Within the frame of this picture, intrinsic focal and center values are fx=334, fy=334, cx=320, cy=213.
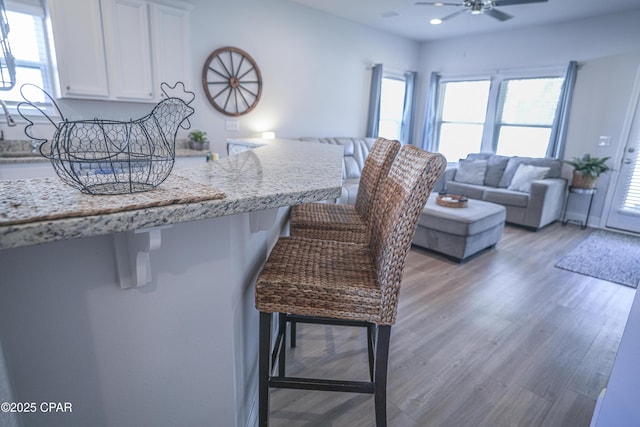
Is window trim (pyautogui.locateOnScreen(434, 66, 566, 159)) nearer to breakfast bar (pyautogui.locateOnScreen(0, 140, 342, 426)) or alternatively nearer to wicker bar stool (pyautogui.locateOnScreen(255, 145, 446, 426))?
wicker bar stool (pyautogui.locateOnScreen(255, 145, 446, 426))

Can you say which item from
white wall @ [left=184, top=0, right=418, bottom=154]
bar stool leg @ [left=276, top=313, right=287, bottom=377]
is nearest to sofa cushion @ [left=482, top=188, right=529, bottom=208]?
white wall @ [left=184, top=0, right=418, bottom=154]

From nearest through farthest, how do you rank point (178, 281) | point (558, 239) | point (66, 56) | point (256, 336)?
point (178, 281), point (256, 336), point (66, 56), point (558, 239)

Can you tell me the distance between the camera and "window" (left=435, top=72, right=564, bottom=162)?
5086 mm

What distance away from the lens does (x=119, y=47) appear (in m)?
2.88

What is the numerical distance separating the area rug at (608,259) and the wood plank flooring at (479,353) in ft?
0.62

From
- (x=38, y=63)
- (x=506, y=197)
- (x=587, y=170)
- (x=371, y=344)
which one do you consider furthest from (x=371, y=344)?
(x=587, y=170)

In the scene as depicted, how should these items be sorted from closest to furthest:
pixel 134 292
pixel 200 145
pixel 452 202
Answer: pixel 134 292, pixel 452 202, pixel 200 145

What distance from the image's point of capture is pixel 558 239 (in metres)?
4.11

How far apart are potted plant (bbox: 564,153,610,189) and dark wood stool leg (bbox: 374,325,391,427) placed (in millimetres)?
4651

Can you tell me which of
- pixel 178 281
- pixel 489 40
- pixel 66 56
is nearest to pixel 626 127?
pixel 489 40

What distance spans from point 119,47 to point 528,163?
17.1ft

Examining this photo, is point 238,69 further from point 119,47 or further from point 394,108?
point 394,108

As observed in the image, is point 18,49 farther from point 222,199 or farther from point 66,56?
point 222,199

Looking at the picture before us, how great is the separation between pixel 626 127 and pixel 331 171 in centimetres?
512
